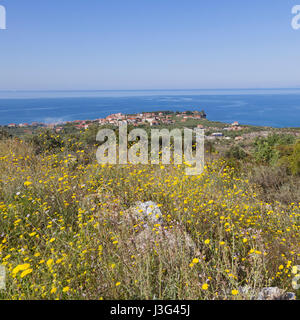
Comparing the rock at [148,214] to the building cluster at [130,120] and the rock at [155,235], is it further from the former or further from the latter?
the building cluster at [130,120]

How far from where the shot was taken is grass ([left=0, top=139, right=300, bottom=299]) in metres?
1.62

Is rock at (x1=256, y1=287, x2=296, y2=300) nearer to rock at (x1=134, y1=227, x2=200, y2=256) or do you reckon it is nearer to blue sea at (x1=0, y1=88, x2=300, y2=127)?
rock at (x1=134, y1=227, x2=200, y2=256)

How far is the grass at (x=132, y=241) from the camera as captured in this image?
162 centimetres

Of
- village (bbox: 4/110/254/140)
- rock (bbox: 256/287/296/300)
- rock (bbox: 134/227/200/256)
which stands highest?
village (bbox: 4/110/254/140)

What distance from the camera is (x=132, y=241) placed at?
2.18 m

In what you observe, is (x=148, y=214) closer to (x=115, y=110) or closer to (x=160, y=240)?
(x=160, y=240)

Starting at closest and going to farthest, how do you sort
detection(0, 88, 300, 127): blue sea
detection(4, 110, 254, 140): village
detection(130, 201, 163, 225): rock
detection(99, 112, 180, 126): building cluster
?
detection(130, 201, 163, 225): rock
detection(4, 110, 254, 140): village
detection(99, 112, 180, 126): building cluster
detection(0, 88, 300, 127): blue sea

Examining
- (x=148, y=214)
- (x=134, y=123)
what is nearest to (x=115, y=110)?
(x=134, y=123)

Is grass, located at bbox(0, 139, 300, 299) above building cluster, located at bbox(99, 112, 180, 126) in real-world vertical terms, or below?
below

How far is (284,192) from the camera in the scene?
17.3 ft

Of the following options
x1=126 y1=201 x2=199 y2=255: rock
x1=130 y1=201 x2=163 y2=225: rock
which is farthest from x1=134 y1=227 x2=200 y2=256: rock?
x1=130 y1=201 x2=163 y2=225: rock
